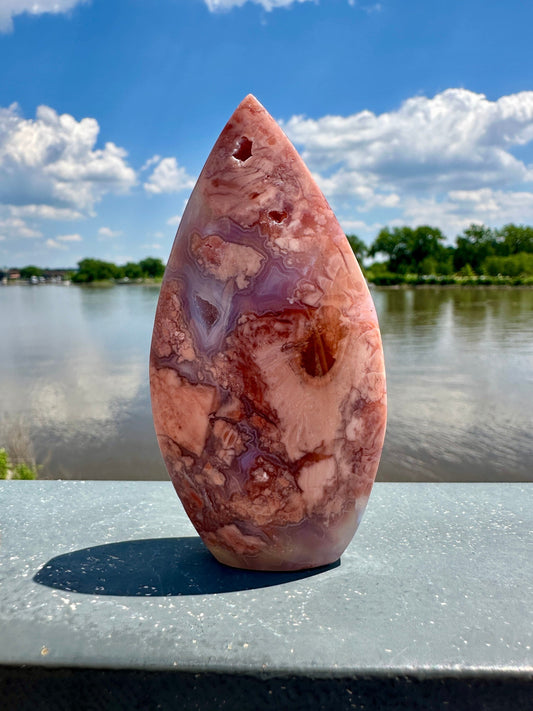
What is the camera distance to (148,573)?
116 inches

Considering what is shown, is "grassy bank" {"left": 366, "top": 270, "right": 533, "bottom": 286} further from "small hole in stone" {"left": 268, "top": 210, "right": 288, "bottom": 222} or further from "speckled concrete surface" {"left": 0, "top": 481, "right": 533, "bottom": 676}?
"small hole in stone" {"left": 268, "top": 210, "right": 288, "bottom": 222}

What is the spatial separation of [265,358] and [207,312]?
33cm

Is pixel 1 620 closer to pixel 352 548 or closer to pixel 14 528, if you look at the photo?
pixel 14 528

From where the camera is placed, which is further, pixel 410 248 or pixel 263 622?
pixel 410 248

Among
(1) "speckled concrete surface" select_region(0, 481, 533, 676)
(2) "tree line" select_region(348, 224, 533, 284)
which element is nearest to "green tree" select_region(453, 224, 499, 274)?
(2) "tree line" select_region(348, 224, 533, 284)

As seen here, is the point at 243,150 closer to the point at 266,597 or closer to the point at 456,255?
the point at 266,597

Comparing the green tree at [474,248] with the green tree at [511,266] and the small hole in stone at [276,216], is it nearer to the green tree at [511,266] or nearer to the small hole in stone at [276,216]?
the green tree at [511,266]

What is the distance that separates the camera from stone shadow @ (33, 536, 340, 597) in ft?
9.24

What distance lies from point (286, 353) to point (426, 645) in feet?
4.07

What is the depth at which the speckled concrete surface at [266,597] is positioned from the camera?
233 cm

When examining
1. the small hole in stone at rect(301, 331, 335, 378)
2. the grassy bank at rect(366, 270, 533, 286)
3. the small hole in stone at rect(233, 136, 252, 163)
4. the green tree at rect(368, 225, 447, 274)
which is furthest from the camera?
the green tree at rect(368, 225, 447, 274)

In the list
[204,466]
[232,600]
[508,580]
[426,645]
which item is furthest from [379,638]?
[204,466]

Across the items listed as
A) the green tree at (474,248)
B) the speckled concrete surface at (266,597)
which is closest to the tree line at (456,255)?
the green tree at (474,248)

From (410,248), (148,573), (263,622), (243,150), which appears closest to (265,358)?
(243,150)
